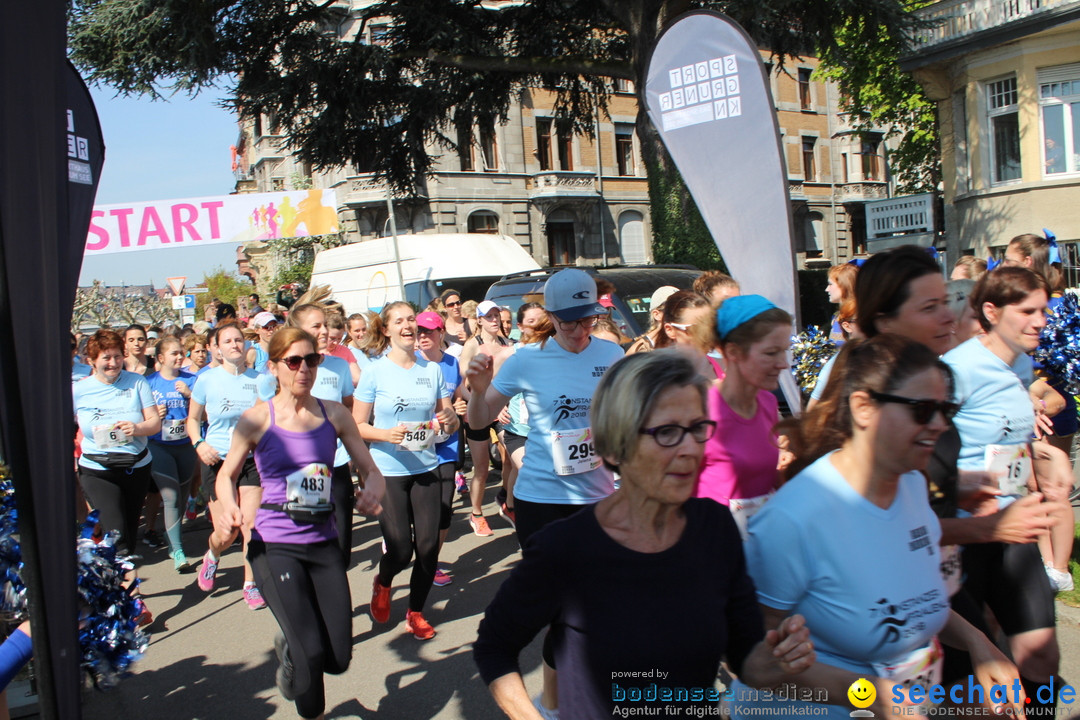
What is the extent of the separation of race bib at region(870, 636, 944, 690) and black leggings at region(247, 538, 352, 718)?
2289 millimetres

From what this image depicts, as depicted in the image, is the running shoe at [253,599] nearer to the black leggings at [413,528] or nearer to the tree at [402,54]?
the black leggings at [413,528]

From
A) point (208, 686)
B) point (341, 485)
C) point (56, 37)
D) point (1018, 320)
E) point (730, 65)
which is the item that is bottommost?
point (208, 686)

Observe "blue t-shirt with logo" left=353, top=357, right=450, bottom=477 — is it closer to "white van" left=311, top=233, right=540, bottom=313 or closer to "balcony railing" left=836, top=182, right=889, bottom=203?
"white van" left=311, top=233, right=540, bottom=313

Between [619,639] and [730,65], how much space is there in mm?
4232

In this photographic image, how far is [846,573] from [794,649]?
26 centimetres

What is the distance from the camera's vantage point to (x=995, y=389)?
3.19 meters

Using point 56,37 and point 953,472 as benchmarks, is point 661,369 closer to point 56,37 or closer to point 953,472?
point 953,472

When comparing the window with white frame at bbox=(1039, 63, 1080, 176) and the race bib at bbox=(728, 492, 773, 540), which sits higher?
the window with white frame at bbox=(1039, 63, 1080, 176)

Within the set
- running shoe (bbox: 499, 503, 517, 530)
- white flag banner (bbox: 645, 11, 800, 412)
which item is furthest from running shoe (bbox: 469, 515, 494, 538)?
white flag banner (bbox: 645, 11, 800, 412)

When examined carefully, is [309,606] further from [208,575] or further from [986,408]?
[208,575]

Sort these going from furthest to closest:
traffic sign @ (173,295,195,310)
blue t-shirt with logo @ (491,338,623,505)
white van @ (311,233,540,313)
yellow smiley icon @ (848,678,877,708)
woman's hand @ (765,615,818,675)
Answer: traffic sign @ (173,295,195,310) → white van @ (311,233,540,313) → blue t-shirt with logo @ (491,338,623,505) → yellow smiley icon @ (848,678,877,708) → woman's hand @ (765,615,818,675)

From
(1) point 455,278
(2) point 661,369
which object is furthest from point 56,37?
(1) point 455,278

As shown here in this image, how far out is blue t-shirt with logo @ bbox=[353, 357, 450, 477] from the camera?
5.28m

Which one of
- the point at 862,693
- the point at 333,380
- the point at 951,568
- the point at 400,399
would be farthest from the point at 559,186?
the point at 862,693
